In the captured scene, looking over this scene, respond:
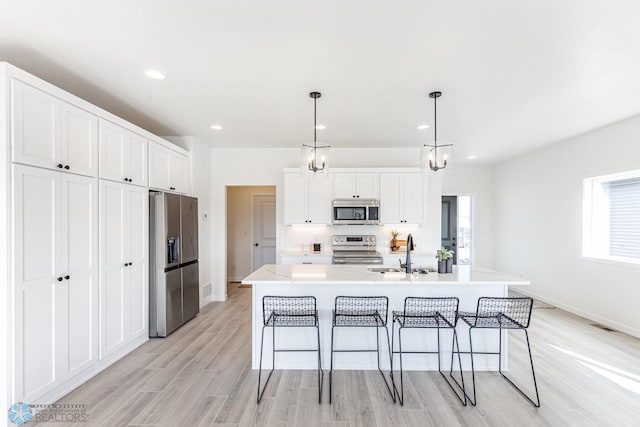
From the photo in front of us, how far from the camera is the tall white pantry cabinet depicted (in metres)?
2.01

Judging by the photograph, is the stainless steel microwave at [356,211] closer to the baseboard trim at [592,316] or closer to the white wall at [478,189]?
the white wall at [478,189]

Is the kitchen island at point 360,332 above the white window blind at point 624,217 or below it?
below

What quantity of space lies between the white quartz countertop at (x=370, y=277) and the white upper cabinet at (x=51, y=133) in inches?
69.1

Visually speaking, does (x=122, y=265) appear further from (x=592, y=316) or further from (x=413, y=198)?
(x=592, y=316)

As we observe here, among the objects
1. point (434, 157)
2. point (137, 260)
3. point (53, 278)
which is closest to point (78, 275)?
point (53, 278)

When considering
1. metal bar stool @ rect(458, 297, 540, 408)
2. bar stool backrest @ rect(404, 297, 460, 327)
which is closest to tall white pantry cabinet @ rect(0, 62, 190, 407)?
bar stool backrest @ rect(404, 297, 460, 327)

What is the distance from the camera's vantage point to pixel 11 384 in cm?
200

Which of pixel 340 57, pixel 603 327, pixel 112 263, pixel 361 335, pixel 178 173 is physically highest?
pixel 340 57

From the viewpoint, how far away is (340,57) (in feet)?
7.72

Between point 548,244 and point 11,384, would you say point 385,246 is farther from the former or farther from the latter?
point 11,384

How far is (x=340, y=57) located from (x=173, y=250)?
301 centimetres

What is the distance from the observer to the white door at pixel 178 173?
13.6 feet

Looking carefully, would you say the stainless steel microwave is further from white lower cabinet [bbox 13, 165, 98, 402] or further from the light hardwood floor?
white lower cabinet [bbox 13, 165, 98, 402]

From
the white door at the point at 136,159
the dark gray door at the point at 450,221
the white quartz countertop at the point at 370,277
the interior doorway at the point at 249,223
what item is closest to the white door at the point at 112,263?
the white door at the point at 136,159
